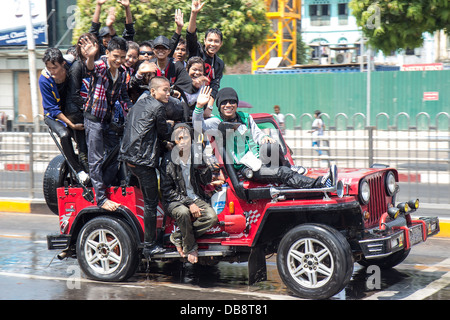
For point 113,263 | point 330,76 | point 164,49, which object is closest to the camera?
point 113,263

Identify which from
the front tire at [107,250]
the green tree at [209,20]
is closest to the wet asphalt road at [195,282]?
the front tire at [107,250]

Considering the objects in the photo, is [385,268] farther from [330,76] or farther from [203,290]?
[330,76]

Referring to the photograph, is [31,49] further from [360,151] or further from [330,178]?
[330,178]

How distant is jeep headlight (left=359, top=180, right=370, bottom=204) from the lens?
628 centimetres

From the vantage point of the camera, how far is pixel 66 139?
7.27 meters

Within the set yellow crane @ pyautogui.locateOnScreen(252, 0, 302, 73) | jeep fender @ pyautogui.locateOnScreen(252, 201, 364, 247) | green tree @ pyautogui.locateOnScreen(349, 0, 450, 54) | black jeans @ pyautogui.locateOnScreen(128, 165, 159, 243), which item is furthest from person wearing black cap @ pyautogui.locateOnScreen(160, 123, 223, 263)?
yellow crane @ pyautogui.locateOnScreen(252, 0, 302, 73)

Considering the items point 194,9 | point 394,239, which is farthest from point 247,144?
point 194,9

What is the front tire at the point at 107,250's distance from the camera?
695 centimetres

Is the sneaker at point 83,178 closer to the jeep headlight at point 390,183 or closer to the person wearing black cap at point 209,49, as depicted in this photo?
the person wearing black cap at point 209,49

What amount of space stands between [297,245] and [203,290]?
45.5 inches

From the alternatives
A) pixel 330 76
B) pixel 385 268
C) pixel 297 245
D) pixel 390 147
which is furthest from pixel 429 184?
pixel 330 76

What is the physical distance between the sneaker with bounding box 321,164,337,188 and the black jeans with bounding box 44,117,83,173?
2.75 m

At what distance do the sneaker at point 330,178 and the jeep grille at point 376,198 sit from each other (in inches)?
20.0
